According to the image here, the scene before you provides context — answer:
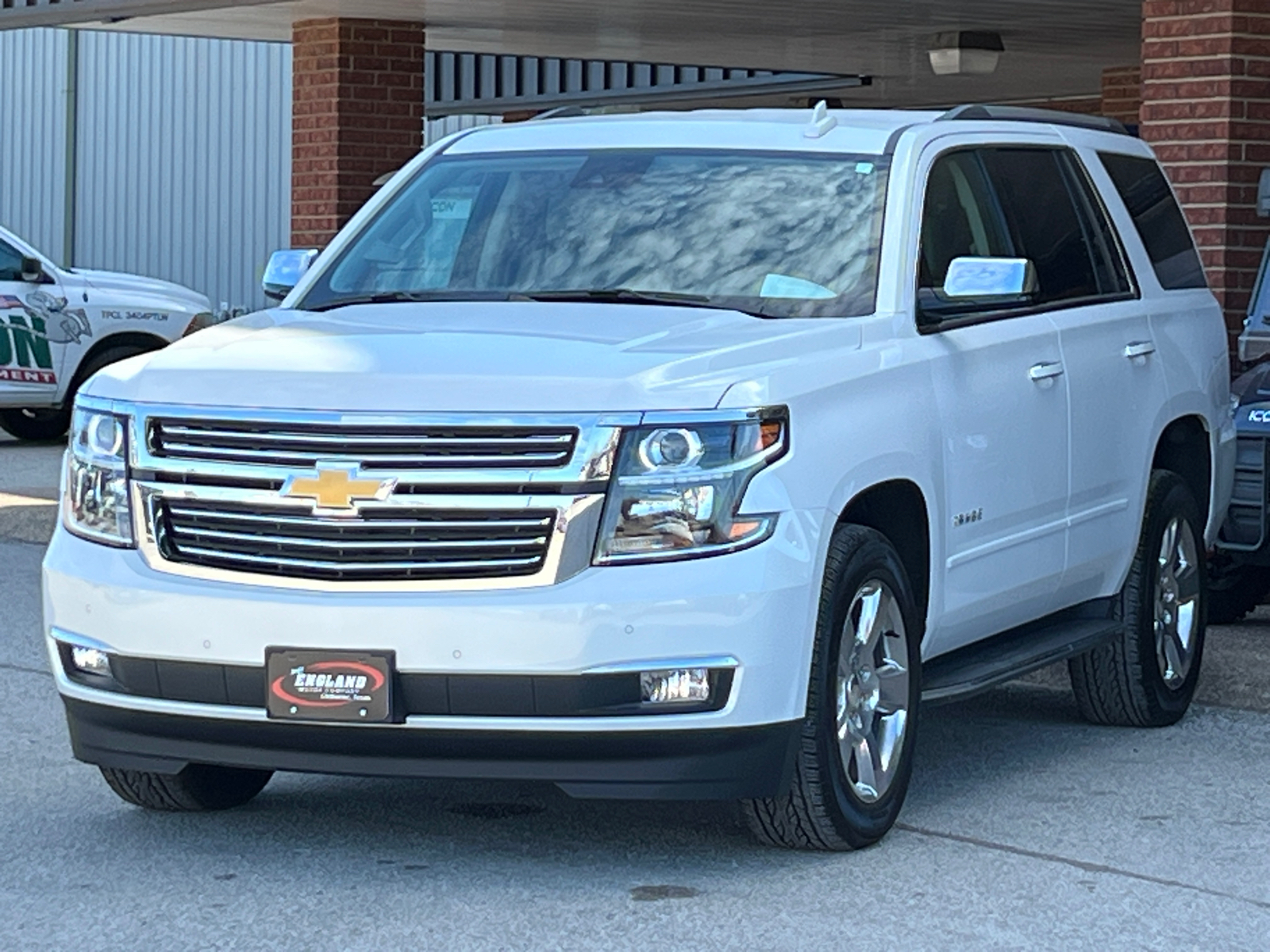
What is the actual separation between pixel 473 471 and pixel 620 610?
458 millimetres

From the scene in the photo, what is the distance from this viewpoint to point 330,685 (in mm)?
5648

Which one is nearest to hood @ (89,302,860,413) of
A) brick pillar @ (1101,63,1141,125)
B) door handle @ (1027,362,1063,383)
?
door handle @ (1027,362,1063,383)

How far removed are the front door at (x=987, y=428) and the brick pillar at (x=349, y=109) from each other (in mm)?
10818

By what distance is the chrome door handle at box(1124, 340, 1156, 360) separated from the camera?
25.7 feet

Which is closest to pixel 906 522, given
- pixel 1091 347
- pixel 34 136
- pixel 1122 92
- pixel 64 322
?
pixel 1091 347

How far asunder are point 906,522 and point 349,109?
38.5 ft

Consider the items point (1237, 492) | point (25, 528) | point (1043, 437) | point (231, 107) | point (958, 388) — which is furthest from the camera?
point (231, 107)

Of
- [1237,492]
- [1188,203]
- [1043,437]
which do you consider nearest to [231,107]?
[1188,203]

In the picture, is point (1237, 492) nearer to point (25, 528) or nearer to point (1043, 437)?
point (1043, 437)

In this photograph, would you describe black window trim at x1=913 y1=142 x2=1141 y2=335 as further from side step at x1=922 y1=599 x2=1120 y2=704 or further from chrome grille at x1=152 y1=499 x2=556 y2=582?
chrome grille at x1=152 y1=499 x2=556 y2=582

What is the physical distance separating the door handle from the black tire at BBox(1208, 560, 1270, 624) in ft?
10.6

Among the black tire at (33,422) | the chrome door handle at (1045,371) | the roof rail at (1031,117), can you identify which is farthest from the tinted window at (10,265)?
the chrome door handle at (1045,371)

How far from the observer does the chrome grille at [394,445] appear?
18.4 ft

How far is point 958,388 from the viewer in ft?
21.9
